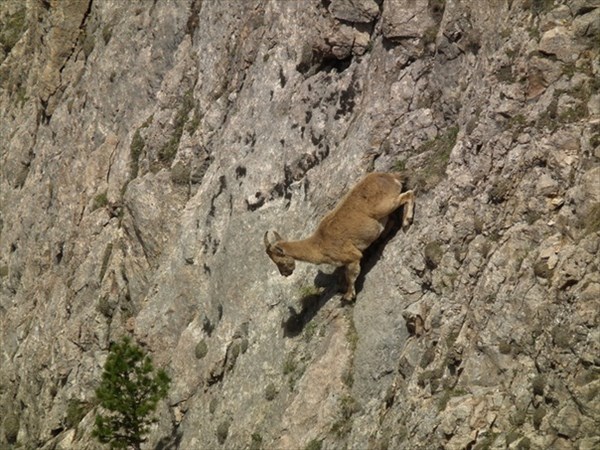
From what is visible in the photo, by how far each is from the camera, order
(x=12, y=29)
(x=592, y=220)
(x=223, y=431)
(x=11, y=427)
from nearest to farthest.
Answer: (x=592, y=220), (x=223, y=431), (x=11, y=427), (x=12, y=29)

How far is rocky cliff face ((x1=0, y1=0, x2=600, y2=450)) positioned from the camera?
934 inches

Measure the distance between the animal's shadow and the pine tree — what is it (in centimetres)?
575

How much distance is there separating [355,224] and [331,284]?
2883mm

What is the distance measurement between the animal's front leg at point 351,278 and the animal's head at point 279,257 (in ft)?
7.43

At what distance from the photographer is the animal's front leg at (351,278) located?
92.9 feet

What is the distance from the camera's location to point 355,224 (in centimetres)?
2788

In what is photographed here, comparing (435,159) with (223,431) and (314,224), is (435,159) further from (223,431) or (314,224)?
(223,431)

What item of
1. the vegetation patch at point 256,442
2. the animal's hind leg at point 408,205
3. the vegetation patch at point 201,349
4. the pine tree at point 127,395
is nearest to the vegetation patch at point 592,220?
the animal's hind leg at point 408,205

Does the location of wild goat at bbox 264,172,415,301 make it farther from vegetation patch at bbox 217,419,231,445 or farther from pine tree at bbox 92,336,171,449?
pine tree at bbox 92,336,171,449

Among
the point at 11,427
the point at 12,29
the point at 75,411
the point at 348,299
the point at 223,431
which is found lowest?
the point at 11,427

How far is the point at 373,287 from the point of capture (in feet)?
92.7

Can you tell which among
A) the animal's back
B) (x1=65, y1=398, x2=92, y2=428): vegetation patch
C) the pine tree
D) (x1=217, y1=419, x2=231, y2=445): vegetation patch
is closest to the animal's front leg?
the animal's back

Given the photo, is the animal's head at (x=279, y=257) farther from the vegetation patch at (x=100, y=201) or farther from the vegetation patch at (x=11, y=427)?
the vegetation patch at (x=11, y=427)

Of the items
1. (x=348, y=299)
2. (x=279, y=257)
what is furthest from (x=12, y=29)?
(x=348, y=299)
